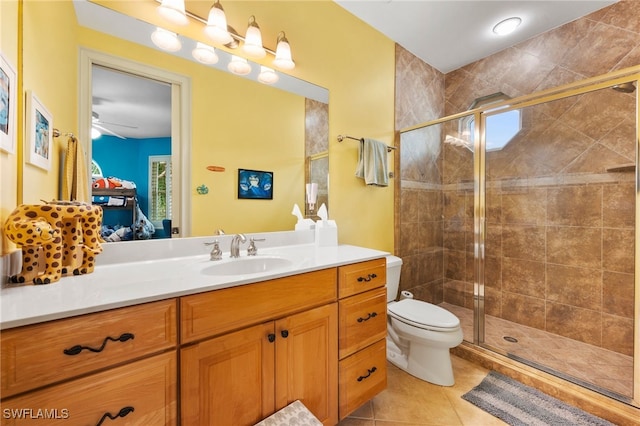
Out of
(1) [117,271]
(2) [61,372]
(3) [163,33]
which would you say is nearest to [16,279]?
(1) [117,271]

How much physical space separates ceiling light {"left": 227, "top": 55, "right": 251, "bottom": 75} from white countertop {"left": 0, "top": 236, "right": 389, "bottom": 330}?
3.51ft

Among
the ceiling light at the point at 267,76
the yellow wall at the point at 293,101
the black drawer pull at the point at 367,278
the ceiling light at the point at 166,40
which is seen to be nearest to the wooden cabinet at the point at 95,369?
the yellow wall at the point at 293,101

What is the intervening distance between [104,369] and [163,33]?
1415 millimetres

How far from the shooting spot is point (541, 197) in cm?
221

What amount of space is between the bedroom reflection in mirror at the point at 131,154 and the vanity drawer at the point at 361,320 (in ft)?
3.18

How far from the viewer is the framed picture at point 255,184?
1472 mm

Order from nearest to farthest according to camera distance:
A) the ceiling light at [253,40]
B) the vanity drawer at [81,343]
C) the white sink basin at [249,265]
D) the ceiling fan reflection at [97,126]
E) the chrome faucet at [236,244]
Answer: the vanity drawer at [81,343], the ceiling fan reflection at [97,126], the white sink basin at [249,265], the chrome faucet at [236,244], the ceiling light at [253,40]

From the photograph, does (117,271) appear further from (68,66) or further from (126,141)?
(68,66)

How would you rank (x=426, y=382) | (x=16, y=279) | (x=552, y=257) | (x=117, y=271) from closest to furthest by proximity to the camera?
(x=16, y=279) → (x=117, y=271) → (x=426, y=382) → (x=552, y=257)

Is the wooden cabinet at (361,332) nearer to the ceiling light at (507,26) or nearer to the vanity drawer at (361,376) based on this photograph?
the vanity drawer at (361,376)

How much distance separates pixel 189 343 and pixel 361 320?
2.64 ft

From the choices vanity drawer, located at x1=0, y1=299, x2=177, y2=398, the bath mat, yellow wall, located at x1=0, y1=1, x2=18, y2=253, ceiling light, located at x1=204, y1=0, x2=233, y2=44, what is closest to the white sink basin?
vanity drawer, located at x1=0, y1=299, x2=177, y2=398

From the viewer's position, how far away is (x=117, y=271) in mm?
1004

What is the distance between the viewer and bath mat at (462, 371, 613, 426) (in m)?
1.34
